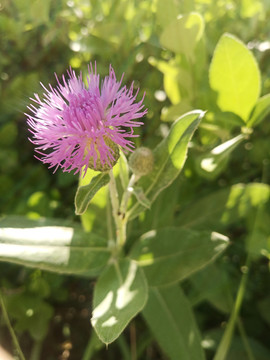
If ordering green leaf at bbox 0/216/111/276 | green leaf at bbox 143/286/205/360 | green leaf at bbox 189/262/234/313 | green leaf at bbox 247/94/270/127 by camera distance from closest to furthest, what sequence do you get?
green leaf at bbox 0/216/111/276 → green leaf at bbox 247/94/270/127 → green leaf at bbox 143/286/205/360 → green leaf at bbox 189/262/234/313

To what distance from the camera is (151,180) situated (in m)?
0.89

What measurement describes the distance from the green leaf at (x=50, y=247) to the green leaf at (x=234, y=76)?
0.44 metres

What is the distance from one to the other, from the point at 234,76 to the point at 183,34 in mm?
185

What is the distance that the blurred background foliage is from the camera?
111 cm

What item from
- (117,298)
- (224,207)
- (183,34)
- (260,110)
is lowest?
(117,298)

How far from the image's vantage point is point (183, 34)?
1.04 meters

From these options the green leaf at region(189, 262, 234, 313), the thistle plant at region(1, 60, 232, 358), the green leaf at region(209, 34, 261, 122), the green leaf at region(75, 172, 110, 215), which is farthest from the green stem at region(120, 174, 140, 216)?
the green leaf at region(189, 262, 234, 313)

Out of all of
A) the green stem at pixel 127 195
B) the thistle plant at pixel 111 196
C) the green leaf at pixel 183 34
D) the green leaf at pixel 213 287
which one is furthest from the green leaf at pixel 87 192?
the green leaf at pixel 213 287

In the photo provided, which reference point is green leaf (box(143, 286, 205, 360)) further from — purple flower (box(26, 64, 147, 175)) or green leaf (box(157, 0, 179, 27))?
green leaf (box(157, 0, 179, 27))

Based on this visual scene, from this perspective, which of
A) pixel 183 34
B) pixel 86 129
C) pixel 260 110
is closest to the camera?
pixel 86 129

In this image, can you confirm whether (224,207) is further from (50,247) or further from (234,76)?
(50,247)

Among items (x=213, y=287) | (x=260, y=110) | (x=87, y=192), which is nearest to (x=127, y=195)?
(x=87, y=192)

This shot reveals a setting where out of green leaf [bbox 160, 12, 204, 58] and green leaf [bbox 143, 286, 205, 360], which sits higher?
green leaf [bbox 160, 12, 204, 58]

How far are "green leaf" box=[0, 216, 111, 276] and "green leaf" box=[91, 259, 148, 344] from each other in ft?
0.17
